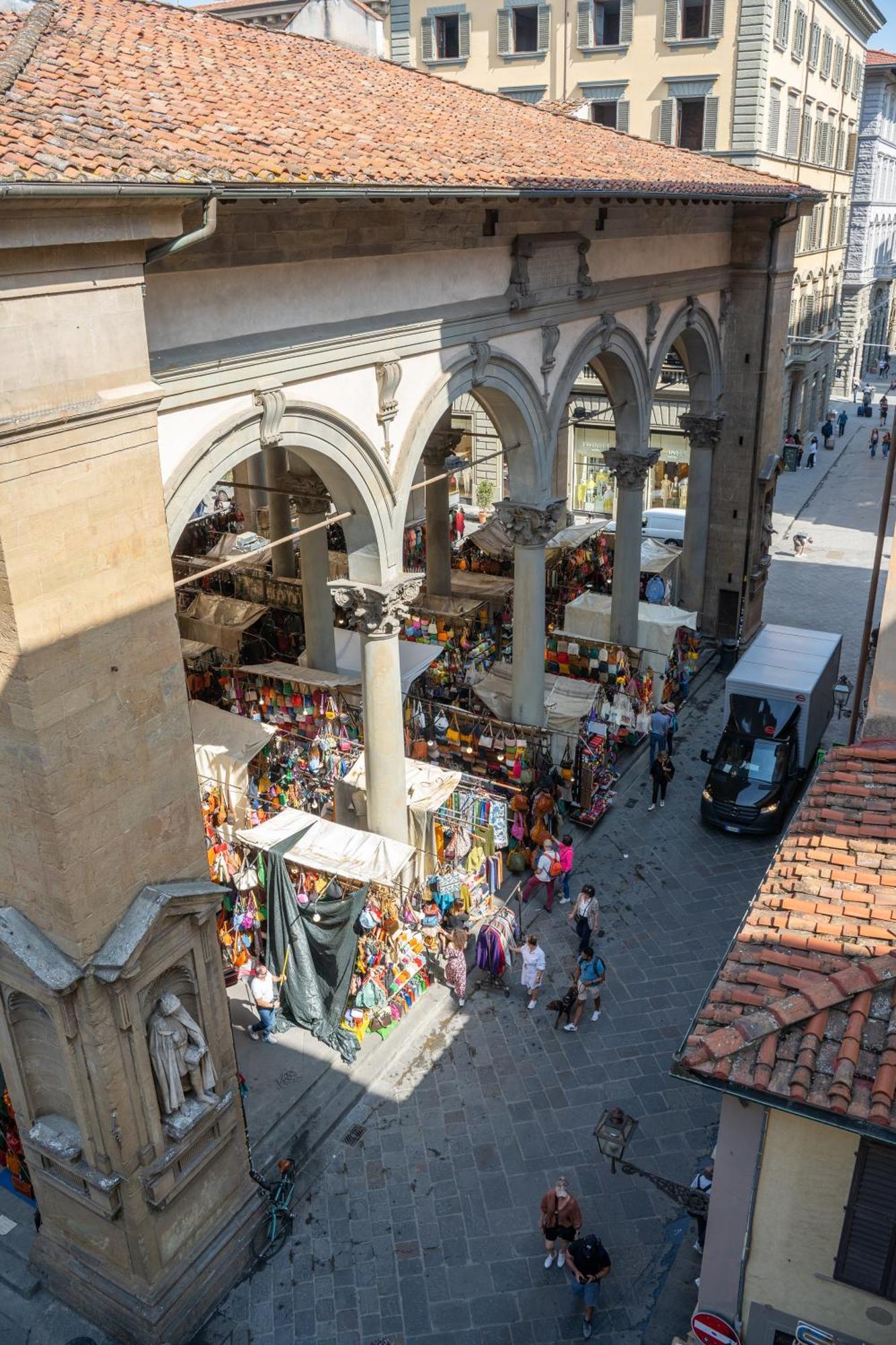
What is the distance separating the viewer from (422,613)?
2103cm

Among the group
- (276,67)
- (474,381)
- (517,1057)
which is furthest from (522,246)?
(517,1057)

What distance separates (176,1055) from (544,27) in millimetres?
30586

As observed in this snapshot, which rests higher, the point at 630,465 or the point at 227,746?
the point at 630,465

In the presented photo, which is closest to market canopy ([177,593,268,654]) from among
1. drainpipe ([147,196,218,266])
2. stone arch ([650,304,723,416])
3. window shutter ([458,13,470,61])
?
stone arch ([650,304,723,416])

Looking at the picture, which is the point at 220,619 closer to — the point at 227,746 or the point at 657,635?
the point at 227,746

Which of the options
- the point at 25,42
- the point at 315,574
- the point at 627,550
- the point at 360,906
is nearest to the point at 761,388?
the point at 627,550

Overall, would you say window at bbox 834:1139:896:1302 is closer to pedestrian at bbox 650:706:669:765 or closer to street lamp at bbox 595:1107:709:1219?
street lamp at bbox 595:1107:709:1219

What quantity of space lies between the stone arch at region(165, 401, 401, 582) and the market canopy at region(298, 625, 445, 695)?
4.23m

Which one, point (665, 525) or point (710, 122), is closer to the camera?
point (710, 122)

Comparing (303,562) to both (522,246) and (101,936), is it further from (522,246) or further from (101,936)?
(101,936)

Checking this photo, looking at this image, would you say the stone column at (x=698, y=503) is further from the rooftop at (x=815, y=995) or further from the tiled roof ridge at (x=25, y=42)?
the rooftop at (x=815, y=995)

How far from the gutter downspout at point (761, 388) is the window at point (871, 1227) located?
58.4ft

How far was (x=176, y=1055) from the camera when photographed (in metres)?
9.12

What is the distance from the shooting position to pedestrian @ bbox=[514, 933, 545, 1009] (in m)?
12.9
